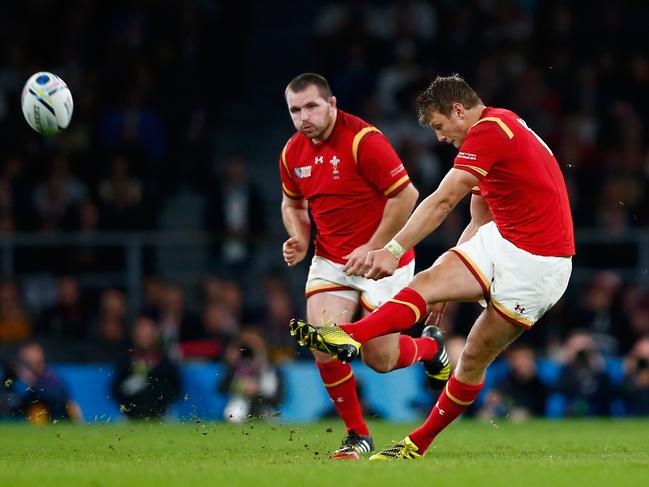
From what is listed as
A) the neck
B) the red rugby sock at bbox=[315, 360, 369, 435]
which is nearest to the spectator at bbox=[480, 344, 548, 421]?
the red rugby sock at bbox=[315, 360, 369, 435]

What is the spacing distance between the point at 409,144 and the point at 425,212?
9.05 metres

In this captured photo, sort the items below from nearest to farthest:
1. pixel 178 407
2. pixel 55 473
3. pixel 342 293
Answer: pixel 55 473 < pixel 342 293 < pixel 178 407

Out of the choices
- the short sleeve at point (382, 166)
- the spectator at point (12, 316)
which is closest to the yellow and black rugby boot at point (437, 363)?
the short sleeve at point (382, 166)

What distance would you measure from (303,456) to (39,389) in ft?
19.6

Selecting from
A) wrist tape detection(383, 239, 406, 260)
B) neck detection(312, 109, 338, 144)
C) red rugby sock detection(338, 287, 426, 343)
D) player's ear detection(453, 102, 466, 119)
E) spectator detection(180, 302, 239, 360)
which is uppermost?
player's ear detection(453, 102, 466, 119)

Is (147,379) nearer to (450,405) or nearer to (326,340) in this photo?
(450,405)

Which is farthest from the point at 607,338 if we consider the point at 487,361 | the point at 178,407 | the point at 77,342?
the point at 487,361

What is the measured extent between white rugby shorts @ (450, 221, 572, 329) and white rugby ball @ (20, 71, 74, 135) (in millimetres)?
3801

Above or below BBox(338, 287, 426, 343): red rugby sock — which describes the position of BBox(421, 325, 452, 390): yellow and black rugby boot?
below

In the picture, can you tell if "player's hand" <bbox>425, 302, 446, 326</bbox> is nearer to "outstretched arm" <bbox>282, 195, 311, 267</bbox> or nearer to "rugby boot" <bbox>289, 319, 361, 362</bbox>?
"outstretched arm" <bbox>282, 195, 311, 267</bbox>

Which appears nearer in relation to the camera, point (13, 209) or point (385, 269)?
point (385, 269)

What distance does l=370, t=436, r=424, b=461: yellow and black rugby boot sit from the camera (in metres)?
8.96

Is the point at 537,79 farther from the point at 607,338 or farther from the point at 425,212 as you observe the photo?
the point at 425,212

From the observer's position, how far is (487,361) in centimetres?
913
